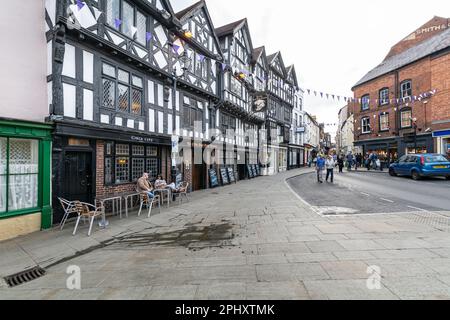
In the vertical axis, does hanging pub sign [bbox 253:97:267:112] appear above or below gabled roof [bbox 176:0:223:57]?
below

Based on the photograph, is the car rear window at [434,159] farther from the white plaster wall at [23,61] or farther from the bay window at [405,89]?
the white plaster wall at [23,61]

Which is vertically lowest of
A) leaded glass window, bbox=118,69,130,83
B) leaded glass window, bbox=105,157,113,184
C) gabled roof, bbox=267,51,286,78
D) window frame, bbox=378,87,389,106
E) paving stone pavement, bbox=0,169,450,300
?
paving stone pavement, bbox=0,169,450,300

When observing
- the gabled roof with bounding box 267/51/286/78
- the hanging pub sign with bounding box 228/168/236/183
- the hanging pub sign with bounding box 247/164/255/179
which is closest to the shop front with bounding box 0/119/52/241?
the hanging pub sign with bounding box 228/168/236/183

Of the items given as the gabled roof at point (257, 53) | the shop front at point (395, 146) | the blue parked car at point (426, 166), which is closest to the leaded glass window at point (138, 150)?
the gabled roof at point (257, 53)

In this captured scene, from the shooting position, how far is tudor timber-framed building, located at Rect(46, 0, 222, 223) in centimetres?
686

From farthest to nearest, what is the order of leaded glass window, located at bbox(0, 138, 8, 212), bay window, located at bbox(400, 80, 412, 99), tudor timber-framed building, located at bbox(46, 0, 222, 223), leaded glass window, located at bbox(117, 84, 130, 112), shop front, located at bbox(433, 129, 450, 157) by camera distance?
1. bay window, located at bbox(400, 80, 412, 99)
2. shop front, located at bbox(433, 129, 450, 157)
3. leaded glass window, located at bbox(117, 84, 130, 112)
4. tudor timber-framed building, located at bbox(46, 0, 222, 223)
5. leaded glass window, located at bbox(0, 138, 8, 212)

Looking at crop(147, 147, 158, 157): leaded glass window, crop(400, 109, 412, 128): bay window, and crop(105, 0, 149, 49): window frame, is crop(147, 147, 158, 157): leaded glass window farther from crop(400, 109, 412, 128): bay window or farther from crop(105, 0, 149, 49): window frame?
crop(400, 109, 412, 128): bay window

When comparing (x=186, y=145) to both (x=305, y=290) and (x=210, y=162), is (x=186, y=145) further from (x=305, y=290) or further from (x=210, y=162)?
(x=305, y=290)

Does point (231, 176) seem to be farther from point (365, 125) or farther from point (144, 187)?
point (365, 125)

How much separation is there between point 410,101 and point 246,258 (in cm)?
2619

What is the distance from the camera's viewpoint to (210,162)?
1484cm

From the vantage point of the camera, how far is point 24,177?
6.27 meters

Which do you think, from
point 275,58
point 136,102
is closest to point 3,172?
point 136,102

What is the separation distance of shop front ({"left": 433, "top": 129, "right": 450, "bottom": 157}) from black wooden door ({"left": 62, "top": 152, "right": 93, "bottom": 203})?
81.9 ft
